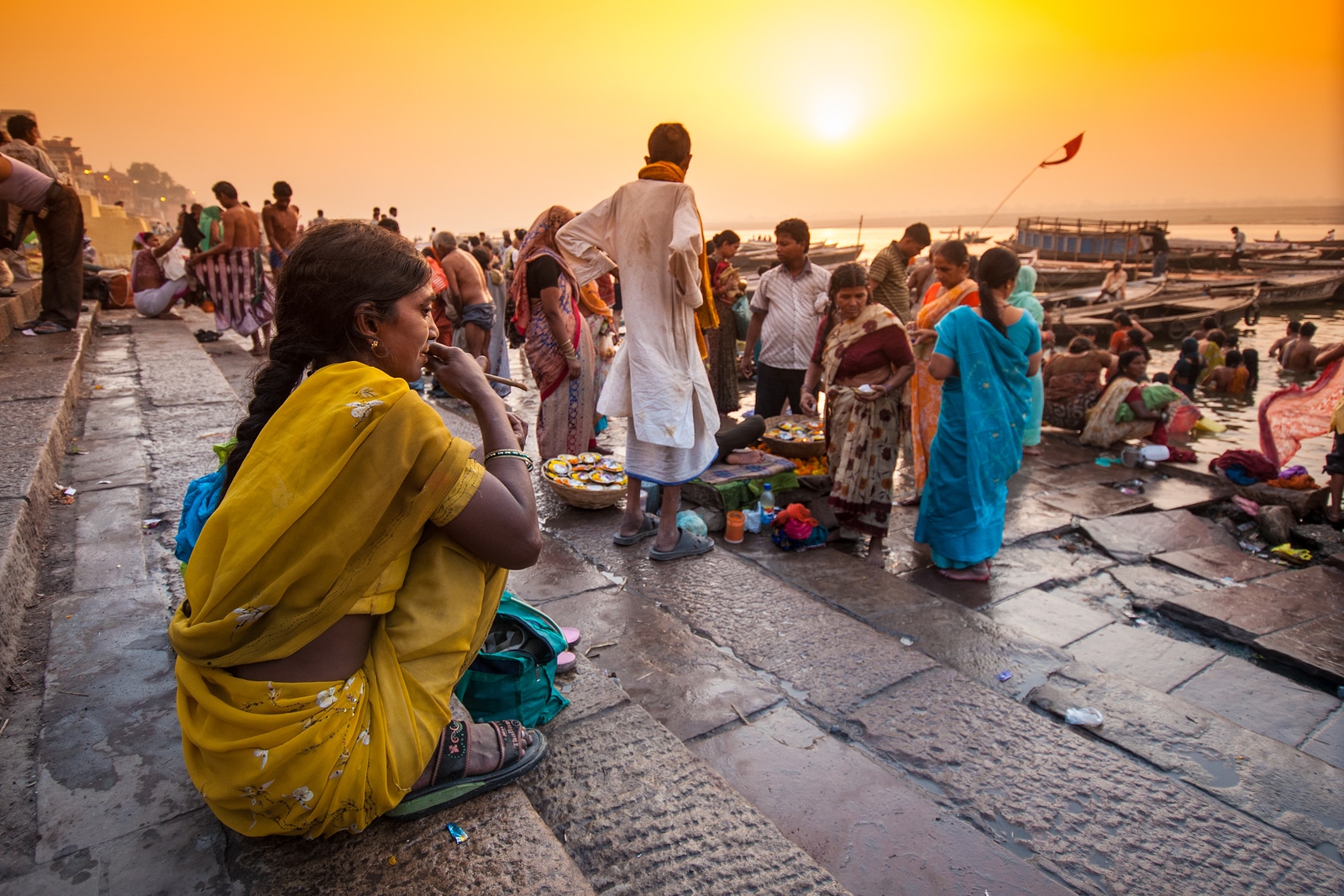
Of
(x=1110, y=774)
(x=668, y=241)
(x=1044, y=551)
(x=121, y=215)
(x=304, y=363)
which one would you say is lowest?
(x=1044, y=551)

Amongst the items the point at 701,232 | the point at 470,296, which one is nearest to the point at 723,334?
the point at 470,296

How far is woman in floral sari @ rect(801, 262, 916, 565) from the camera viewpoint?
423 cm

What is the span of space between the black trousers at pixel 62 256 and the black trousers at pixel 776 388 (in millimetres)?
5555

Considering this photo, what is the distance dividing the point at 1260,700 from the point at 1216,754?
3.37 ft

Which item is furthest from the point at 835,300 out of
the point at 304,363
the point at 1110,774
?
the point at 304,363

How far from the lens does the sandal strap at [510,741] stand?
5.60ft

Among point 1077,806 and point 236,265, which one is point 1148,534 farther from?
point 236,265

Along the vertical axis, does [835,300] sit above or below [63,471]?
above

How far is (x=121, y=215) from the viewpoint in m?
21.6

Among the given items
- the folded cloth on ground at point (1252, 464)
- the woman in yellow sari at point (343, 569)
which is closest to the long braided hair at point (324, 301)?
the woman in yellow sari at point (343, 569)

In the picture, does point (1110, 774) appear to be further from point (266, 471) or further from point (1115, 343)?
point (1115, 343)

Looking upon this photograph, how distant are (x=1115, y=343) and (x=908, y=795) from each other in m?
10.5

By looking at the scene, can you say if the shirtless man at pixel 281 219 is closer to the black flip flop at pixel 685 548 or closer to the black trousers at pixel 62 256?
the black trousers at pixel 62 256

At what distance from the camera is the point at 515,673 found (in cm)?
189
